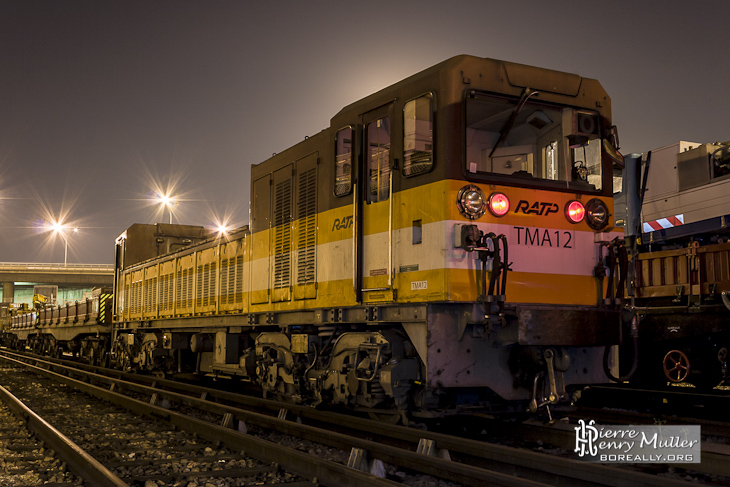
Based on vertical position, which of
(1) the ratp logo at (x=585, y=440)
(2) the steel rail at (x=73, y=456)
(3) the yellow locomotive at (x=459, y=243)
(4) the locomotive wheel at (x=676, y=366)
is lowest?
(2) the steel rail at (x=73, y=456)

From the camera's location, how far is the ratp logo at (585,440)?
651cm

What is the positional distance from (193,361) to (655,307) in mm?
9488

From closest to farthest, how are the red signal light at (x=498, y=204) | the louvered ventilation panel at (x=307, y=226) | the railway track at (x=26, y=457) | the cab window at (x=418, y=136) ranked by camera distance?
1. the railway track at (x=26, y=457)
2. the red signal light at (x=498, y=204)
3. the cab window at (x=418, y=136)
4. the louvered ventilation panel at (x=307, y=226)

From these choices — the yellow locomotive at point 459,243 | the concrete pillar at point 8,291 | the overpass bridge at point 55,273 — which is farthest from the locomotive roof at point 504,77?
the concrete pillar at point 8,291

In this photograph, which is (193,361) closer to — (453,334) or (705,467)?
(453,334)

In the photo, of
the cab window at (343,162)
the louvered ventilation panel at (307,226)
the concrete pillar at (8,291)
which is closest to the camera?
the cab window at (343,162)

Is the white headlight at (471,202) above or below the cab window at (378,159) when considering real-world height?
below

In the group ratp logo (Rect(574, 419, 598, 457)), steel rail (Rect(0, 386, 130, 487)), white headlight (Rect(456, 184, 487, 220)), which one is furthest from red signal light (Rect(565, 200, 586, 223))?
steel rail (Rect(0, 386, 130, 487))

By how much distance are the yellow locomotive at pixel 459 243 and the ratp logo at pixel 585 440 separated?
444mm

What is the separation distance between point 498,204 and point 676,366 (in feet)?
18.3

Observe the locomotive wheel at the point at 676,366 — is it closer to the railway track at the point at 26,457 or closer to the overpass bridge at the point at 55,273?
the railway track at the point at 26,457

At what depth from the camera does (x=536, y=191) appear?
7020mm

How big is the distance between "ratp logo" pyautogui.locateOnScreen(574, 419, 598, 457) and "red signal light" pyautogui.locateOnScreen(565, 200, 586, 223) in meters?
2.06

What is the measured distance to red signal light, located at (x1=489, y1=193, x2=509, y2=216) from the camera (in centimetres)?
671
